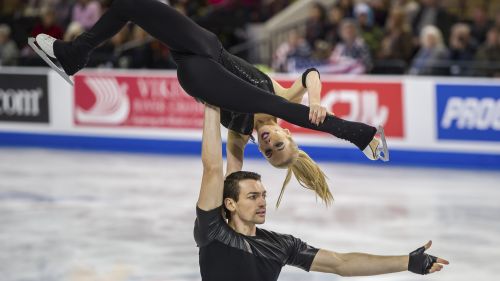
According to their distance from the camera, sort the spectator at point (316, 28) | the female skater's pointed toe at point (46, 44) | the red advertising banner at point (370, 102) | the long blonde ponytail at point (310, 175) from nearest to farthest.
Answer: the long blonde ponytail at point (310, 175)
the female skater's pointed toe at point (46, 44)
the red advertising banner at point (370, 102)
the spectator at point (316, 28)

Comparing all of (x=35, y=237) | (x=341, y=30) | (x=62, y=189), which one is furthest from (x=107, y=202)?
(x=341, y=30)

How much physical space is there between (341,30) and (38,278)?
683 cm

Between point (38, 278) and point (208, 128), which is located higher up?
point (208, 128)

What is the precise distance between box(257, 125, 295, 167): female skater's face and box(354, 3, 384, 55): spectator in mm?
7596

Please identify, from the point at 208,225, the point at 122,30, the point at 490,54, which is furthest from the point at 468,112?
the point at 208,225

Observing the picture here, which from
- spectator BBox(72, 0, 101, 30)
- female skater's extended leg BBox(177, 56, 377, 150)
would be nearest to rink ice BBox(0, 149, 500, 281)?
female skater's extended leg BBox(177, 56, 377, 150)

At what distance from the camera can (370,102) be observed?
39.0 ft

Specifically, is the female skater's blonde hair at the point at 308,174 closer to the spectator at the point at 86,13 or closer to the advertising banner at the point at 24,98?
the advertising banner at the point at 24,98

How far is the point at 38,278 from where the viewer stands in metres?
6.81

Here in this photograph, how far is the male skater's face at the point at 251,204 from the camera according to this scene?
4598 mm

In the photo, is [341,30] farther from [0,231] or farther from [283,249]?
[283,249]

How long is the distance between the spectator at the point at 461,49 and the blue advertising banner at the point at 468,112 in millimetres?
551

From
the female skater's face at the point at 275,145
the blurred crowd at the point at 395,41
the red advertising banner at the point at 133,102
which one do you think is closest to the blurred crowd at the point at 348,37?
the blurred crowd at the point at 395,41

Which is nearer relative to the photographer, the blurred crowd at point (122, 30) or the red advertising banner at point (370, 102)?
the red advertising banner at point (370, 102)
